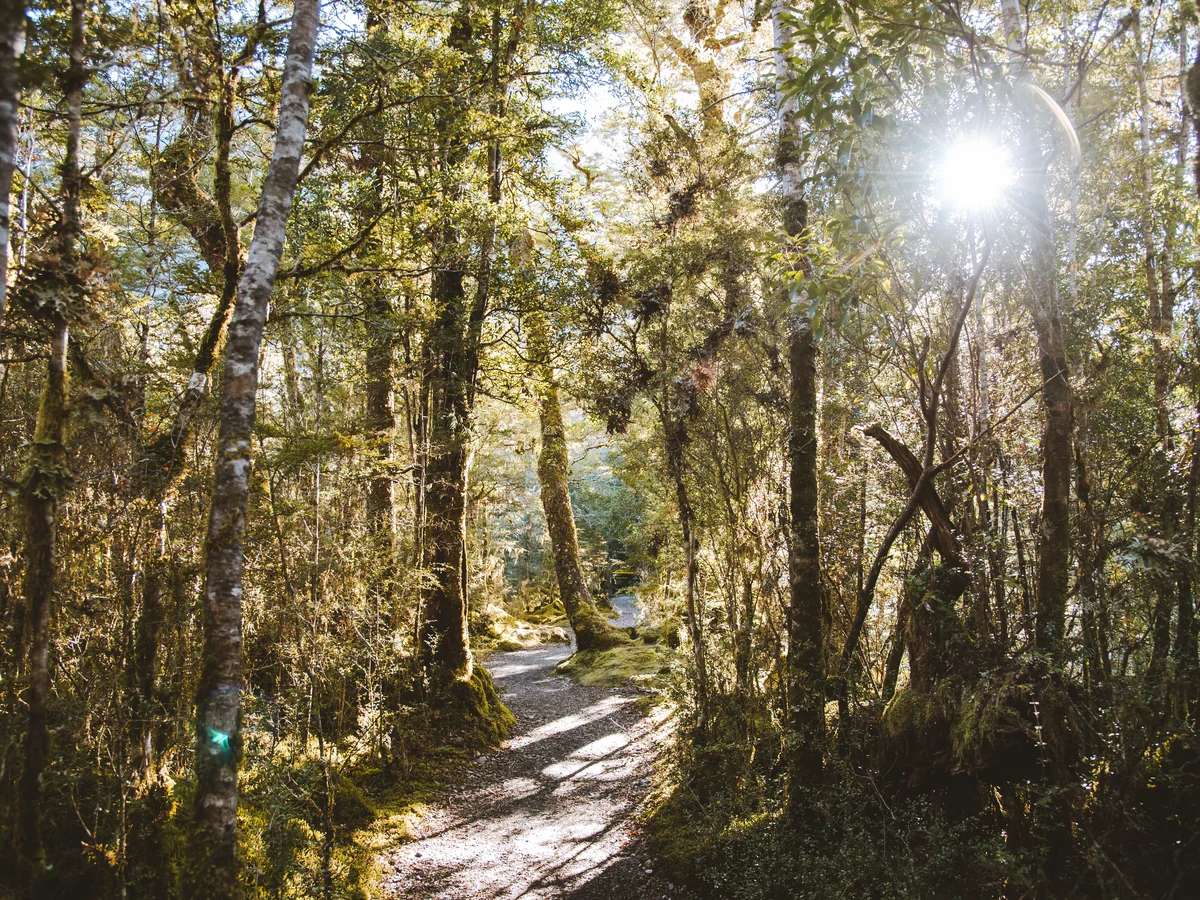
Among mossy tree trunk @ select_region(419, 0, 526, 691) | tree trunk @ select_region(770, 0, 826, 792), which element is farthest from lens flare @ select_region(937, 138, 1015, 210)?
mossy tree trunk @ select_region(419, 0, 526, 691)

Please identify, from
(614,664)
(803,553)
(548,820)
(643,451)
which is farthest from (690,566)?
(614,664)

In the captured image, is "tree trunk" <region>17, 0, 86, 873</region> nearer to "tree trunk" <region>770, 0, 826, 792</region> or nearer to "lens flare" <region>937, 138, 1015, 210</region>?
"tree trunk" <region>770, 0, 826, 792</region>

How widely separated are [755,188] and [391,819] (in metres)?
7.93

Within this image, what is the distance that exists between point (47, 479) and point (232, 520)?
1148 mm

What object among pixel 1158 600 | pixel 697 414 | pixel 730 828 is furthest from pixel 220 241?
pixel 1158 600

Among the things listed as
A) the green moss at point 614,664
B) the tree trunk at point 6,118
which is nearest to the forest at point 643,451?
the tree trunk at point 6,118

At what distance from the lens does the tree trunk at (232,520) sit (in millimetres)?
3258

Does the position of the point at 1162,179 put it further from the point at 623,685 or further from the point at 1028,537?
the point at 623,685

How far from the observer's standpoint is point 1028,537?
4516 millimetres

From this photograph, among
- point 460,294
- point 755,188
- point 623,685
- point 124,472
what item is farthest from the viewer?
point 623,685

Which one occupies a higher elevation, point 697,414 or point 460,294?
point 460,294

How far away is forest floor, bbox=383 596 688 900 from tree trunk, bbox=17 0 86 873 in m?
2.76

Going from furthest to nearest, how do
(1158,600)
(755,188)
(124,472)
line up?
(755,188) → (124,472) → (1158,600)

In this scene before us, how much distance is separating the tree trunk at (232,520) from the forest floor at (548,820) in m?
2.34
